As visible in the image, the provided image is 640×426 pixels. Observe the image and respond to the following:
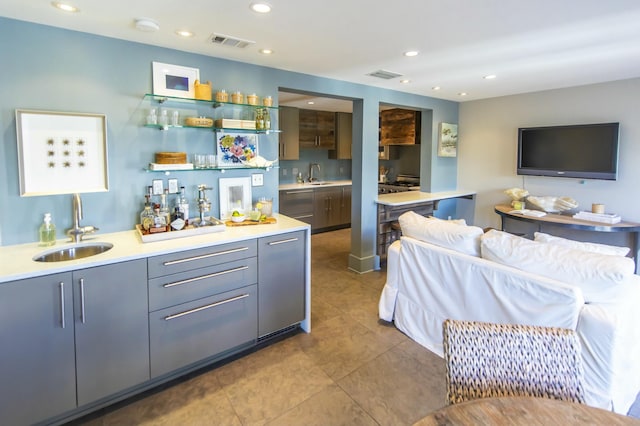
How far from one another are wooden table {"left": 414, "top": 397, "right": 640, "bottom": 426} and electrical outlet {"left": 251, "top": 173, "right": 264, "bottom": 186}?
253 centimetres

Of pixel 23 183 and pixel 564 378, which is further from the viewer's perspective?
Result: pixel 23 183

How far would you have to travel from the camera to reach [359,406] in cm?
209

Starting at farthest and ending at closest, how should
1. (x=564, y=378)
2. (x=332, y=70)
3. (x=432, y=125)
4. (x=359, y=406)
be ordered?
1. (x=432, y=125)
2. (x=332, y=70)
3. (x=359, y=406)
4. (x=564, y=378)

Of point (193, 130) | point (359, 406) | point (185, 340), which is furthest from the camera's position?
point (193, 130)

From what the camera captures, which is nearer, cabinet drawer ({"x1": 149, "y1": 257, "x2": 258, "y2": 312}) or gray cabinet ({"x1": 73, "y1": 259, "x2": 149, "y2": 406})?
gray cabinet ({"x1": 73, "y1": 259, "x2": 149, "y2": 406})

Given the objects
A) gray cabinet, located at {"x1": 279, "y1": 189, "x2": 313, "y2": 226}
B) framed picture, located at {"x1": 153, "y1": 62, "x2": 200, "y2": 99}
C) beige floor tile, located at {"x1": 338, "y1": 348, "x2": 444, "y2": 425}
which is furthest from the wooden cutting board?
gray cabinet, located at {"x1": 279, "y1": 189, "x2": 313, "y2": 226}

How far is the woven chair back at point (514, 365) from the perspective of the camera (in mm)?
1213

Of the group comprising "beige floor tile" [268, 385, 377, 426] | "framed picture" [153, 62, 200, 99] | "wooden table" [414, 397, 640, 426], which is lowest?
"beige floor tile" [268, 385, 377, 426]

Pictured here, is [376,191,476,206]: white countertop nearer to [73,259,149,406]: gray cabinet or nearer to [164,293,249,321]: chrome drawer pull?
[164,293,249,321]: chrome drawer pull

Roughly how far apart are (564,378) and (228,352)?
2.11 metres

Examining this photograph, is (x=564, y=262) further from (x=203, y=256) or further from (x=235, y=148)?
(x=235, y=148)

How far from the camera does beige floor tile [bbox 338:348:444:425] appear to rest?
80.4 inches

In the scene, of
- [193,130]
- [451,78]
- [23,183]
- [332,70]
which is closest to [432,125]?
[451,78]

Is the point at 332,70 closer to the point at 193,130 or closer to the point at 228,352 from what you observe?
the point at 193,130
